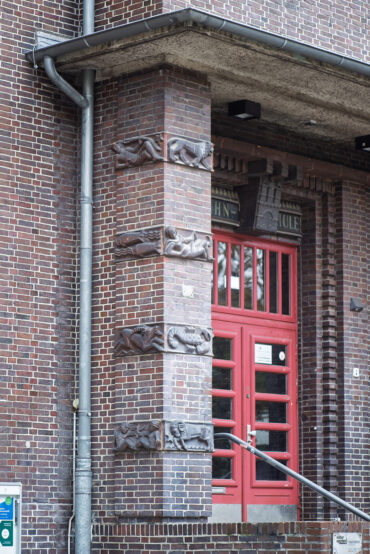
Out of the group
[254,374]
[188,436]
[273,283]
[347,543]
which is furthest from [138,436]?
[273,283]

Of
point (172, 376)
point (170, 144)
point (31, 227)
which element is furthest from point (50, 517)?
point (170, 144)

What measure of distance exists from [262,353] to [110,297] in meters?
3.12

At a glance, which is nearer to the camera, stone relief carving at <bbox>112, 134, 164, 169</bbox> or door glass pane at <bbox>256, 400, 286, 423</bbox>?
stone relief carving at <bbox>112, 134, 164, 169</bbox>

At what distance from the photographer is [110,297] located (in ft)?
38.1

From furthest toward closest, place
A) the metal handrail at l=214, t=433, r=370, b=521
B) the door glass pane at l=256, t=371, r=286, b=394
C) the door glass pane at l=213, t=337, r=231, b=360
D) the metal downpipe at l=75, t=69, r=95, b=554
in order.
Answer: the door glass pane at l=256, t=371, r=286, b=394
the door glass pane at l=213, t=337, r=231, b=360
the metal handrail at l=214, t=433, r=370, b=521
the metal downpipe at l=75, t=69, r=95, b=554

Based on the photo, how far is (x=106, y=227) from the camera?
1177 cm

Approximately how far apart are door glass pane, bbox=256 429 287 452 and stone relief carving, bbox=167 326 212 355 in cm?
289

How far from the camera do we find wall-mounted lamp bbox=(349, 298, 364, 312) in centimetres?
1466

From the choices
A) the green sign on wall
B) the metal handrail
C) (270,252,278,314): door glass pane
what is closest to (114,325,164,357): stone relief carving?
the metal handrail

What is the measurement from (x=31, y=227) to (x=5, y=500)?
2.68 meters

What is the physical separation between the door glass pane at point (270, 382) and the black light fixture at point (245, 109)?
3202mm

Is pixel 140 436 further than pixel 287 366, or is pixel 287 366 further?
pixel 287 366

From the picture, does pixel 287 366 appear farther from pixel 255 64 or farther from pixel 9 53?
pixel 9 53

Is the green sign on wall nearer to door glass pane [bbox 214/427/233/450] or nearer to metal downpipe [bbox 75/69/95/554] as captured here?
metal downpipe [bbox 75/69/95/554]
